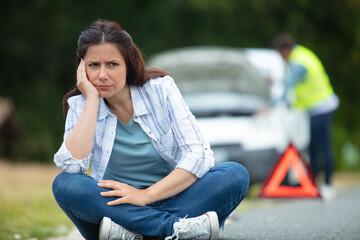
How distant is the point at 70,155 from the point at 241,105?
5232 millimetres

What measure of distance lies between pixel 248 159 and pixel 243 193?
419 cm

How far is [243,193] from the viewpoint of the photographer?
138 inches

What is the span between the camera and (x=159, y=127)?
3486 millimetres

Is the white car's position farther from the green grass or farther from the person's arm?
the person's arm

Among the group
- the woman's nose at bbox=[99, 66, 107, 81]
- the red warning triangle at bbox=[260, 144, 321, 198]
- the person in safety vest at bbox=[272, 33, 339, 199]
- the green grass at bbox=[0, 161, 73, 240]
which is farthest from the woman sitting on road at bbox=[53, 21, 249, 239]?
the person in safety vest at bbox=[272, 33, 339, 199]

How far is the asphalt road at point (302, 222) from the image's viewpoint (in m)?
3.99

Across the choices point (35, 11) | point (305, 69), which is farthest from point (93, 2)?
point (305, 69)

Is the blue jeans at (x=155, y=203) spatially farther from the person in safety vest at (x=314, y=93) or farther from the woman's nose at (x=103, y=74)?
the person in safety vest at (x=314, y=93)

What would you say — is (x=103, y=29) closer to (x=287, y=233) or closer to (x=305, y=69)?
(x=287, y=233)

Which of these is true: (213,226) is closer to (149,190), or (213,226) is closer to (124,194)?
(149,190)

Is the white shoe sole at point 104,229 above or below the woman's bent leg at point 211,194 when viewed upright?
below

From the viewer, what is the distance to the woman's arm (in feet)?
10.7

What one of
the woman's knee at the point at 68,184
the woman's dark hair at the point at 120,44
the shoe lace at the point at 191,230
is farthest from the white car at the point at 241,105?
the woman's knee at the point at 68,184

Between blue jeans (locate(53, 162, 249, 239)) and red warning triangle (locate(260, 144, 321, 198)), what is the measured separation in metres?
3.50
